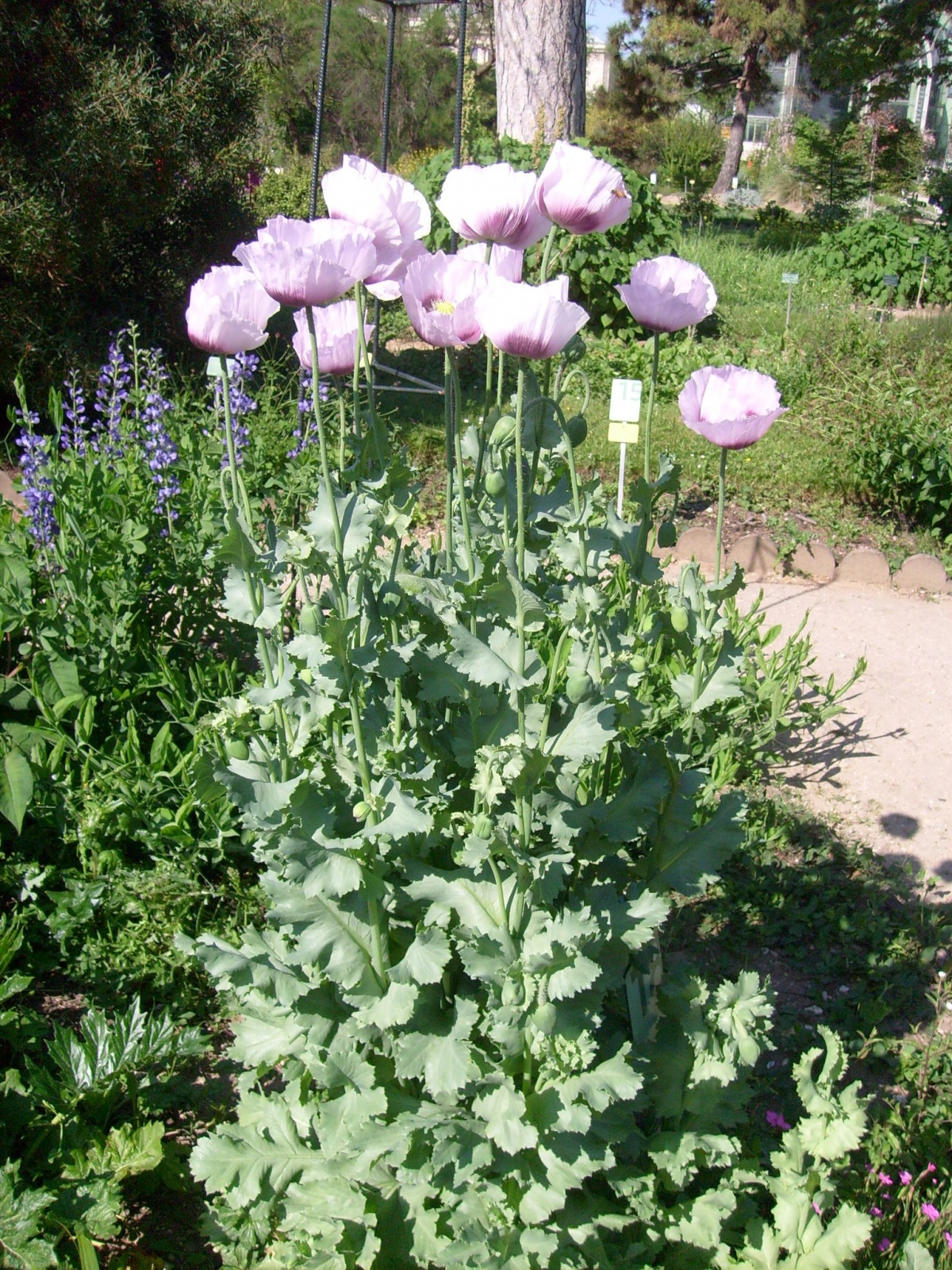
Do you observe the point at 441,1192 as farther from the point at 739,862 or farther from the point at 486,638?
the point at 739,862

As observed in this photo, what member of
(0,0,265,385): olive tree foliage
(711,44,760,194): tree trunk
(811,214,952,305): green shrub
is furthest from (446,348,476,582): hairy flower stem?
(711,44,760,194): tree trunk

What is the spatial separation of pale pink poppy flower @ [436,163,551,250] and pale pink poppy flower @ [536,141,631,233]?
0.02 meters

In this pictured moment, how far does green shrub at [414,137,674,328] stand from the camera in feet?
24.5

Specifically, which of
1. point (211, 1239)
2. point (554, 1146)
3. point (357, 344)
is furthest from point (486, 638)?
point (211, 1239)

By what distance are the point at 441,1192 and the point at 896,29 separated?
1882cm

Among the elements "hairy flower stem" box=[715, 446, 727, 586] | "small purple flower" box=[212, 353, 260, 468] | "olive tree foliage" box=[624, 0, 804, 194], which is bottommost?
"small purple flower" box=[212, 353, 260, 468]

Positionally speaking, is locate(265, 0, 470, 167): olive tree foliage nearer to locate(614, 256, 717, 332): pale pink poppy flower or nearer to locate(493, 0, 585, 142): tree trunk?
locate(493, 0, 585, 142): tree trunk

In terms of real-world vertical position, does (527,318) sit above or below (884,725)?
above

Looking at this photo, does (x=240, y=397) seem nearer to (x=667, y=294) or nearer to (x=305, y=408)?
(x=305, y=408)

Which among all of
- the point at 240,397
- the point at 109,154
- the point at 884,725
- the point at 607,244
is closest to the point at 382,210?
the point at 240,397

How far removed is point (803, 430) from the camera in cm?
605

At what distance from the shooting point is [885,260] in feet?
34.1

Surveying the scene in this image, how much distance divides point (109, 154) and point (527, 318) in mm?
5203

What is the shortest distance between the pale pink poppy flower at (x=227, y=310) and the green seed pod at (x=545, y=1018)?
935 millimetres
